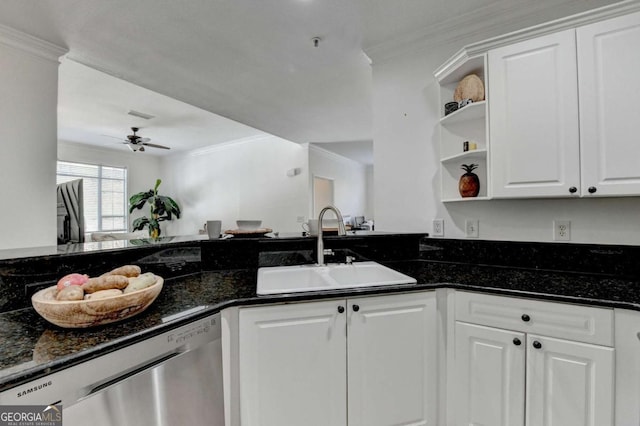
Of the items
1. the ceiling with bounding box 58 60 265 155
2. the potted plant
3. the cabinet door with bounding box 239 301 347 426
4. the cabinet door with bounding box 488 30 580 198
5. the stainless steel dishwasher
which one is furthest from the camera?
the potted plant

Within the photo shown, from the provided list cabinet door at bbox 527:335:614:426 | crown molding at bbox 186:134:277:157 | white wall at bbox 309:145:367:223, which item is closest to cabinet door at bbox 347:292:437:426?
cabinet door at bbox 527:335:614:426

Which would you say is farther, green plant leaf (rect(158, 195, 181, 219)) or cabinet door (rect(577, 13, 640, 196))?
green plant leaf (rect(158, 195, 181, 219))

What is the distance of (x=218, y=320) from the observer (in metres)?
1.17

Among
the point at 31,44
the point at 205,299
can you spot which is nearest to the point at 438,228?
the point at 205,299

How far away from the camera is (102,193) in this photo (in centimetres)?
645

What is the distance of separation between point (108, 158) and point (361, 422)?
747cm

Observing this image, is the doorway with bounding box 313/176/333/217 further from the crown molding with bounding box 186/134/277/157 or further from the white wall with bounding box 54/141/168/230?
the white wall with bounding box 54/141/168/230

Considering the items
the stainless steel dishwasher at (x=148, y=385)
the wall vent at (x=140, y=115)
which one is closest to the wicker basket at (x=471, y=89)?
the stainless steel dishwasher at (x=148, y=385)

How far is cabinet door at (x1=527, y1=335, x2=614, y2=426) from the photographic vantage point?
1128 millimetres

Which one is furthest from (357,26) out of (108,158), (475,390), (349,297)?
(108,158)

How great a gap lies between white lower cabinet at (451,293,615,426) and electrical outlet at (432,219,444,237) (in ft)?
2.38

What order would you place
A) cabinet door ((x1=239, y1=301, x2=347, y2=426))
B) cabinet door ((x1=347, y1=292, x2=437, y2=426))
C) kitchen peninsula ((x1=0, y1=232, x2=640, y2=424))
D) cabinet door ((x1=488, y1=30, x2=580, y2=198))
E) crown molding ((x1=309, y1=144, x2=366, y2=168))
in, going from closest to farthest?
1. kitchen peninsula ((x1=0, y1=232, x2=640, y2=424))
2. cabinet door ((x1=239, y1=301, x2=347, y2=426))
3. cabinet door ((x1=347, y1=292, x2=437, y2=426))
4. cabinet door ((x1=488, y1=30, x2=580, y2=198))
5. crown molding ((x1=309, y1=144, x2=366, y2=168))

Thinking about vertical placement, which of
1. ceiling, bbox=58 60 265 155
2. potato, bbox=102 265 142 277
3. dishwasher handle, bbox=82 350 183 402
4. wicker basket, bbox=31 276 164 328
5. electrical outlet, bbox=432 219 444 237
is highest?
ceiling, bbox=58 60 265 155

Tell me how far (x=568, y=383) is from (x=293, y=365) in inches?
44.3
